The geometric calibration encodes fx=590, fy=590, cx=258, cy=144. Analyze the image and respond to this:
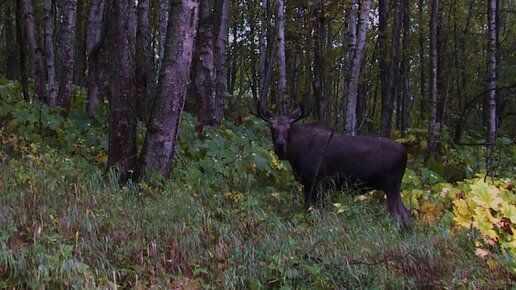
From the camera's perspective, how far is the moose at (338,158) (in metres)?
8.08

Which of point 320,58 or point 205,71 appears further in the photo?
point 320,58

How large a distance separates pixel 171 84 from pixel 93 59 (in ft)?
15.6

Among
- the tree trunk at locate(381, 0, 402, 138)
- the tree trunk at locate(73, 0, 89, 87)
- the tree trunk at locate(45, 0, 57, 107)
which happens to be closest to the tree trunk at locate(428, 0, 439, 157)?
the tree trunk at locate(381, 0, 402, 138)

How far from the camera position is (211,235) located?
19.7 feet

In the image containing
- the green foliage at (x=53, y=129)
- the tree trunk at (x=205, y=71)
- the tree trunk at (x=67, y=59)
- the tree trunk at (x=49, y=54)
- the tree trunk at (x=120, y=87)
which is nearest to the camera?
the tree trunk at (x=120, y=87)

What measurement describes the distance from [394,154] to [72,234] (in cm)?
447

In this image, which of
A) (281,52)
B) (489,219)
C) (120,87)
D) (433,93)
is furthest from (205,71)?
(489,219)

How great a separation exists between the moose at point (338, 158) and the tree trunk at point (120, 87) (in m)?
2.05

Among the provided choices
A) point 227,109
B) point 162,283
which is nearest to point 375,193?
point 162,283

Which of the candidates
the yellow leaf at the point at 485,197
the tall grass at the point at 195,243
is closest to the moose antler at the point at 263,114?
the tall grass at the point at 195,243

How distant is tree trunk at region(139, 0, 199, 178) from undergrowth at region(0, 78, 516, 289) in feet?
1.31

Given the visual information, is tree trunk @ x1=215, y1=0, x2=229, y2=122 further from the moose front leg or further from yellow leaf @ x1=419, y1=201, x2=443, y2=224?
yellow leaf @ x1=419, y1=201, x2=443, y2=224

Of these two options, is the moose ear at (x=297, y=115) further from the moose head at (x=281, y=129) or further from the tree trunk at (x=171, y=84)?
the tree trunk at (x=171, y=84)

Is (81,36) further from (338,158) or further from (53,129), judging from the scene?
(338,158)
